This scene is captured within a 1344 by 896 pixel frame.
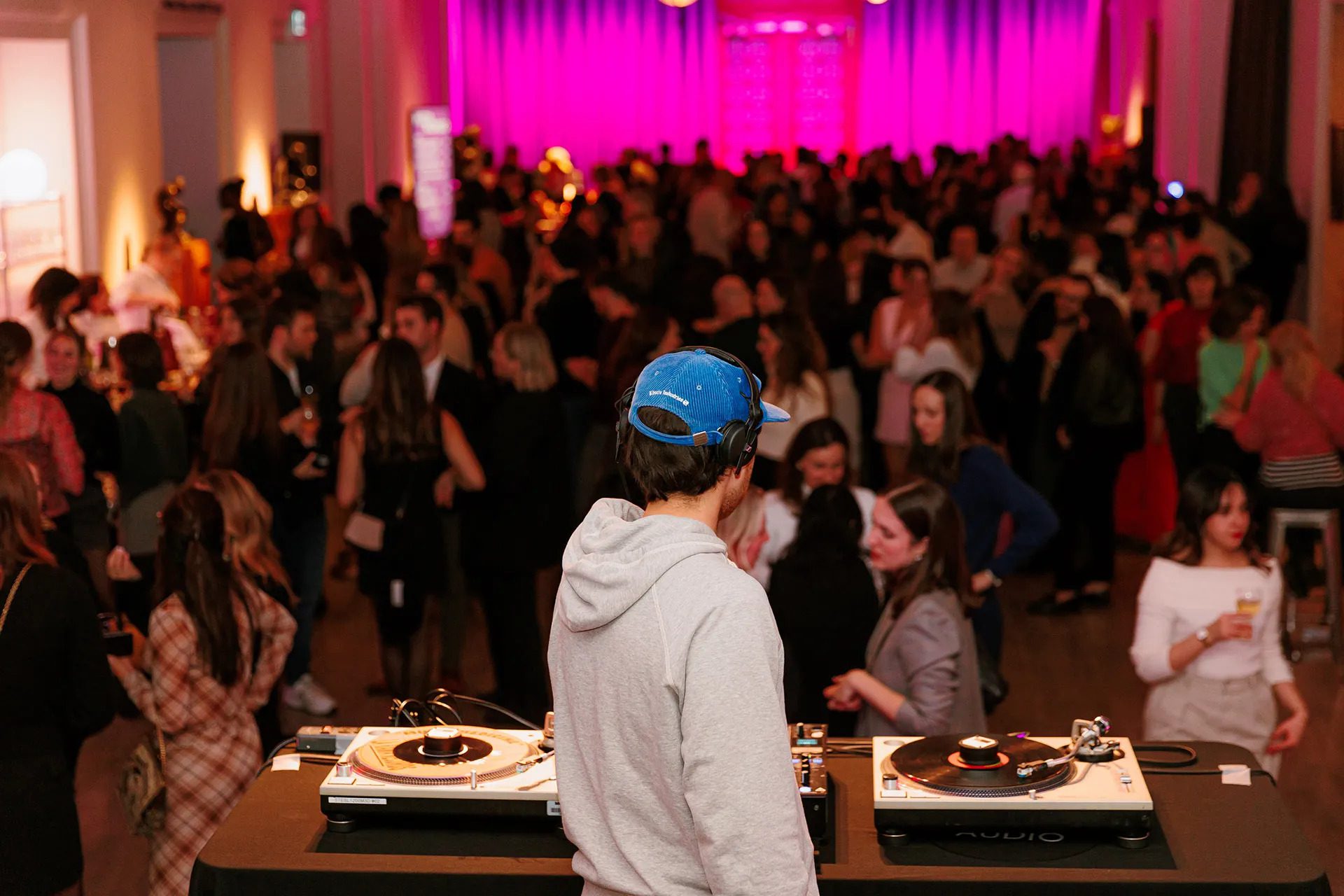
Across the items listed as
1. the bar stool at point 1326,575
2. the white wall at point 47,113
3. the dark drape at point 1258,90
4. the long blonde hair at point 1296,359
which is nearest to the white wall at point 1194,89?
the dark drape at point 1258,90

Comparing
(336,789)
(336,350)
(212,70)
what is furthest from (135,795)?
(212,70)

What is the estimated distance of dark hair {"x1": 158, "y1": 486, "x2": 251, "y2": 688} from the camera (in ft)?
11.7

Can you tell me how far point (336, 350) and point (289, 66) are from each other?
24.3 feet

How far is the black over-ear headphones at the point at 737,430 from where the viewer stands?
172 centimetres

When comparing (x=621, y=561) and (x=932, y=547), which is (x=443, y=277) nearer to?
(x=932, y=547)

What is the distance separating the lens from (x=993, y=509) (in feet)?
15.2

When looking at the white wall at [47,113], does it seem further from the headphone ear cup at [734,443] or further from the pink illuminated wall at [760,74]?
the pink illuminated wall at [760,74]

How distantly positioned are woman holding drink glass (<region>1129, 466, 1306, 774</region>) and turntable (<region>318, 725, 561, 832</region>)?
1.83m

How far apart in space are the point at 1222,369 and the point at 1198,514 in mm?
2755

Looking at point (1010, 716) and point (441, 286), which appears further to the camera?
point (441, 286)

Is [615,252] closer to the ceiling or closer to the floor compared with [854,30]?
closer to the floor

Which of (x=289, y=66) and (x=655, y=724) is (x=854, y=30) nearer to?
(x=289, y=66)

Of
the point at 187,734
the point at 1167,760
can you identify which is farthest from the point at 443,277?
the point at 1167,760

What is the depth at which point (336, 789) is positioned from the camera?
2.29 metres
